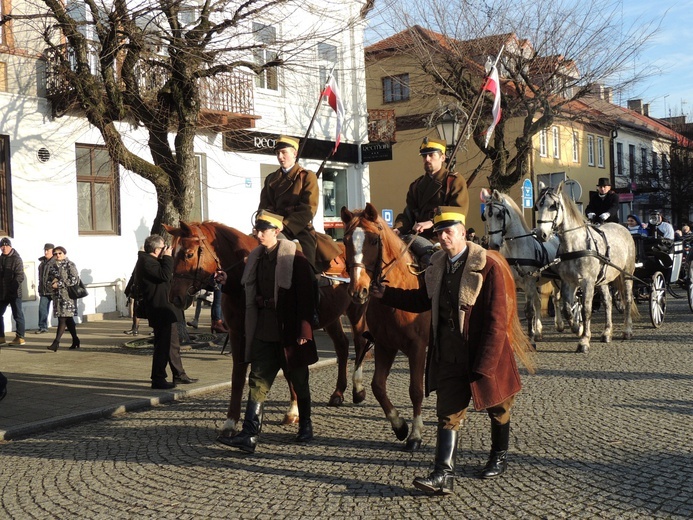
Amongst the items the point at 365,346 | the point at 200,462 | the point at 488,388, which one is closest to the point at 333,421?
the point at 365,346

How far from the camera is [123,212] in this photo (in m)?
17.8

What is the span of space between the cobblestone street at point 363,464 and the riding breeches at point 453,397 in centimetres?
51

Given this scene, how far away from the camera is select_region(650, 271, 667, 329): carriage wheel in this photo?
45.7 feet

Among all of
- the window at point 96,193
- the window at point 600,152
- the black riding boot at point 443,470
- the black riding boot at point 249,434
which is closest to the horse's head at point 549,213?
the black riding boot at point 249,434

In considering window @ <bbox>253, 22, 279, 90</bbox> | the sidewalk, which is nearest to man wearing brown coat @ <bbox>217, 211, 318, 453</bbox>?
the sidewalk

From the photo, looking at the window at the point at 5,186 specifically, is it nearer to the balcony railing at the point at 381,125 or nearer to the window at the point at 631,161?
the balcony railing at the point at 381,125

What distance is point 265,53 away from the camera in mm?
16188

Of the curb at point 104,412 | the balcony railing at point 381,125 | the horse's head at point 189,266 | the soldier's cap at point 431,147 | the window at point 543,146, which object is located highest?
the window at point 543,146

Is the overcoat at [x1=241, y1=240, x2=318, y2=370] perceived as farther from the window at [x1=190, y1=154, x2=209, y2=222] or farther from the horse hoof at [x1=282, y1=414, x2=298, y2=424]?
the window at [x1=190, y1=154, x2=209, y2=222]

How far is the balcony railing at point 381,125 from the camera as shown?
24031 millimetres

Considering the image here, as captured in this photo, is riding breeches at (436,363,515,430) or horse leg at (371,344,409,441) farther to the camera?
horse leg at (371,344,409,441)

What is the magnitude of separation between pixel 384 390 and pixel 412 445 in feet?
1.79

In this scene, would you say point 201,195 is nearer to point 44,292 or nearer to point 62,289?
point 44,292

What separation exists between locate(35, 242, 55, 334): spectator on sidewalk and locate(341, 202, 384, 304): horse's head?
962 centimetres
